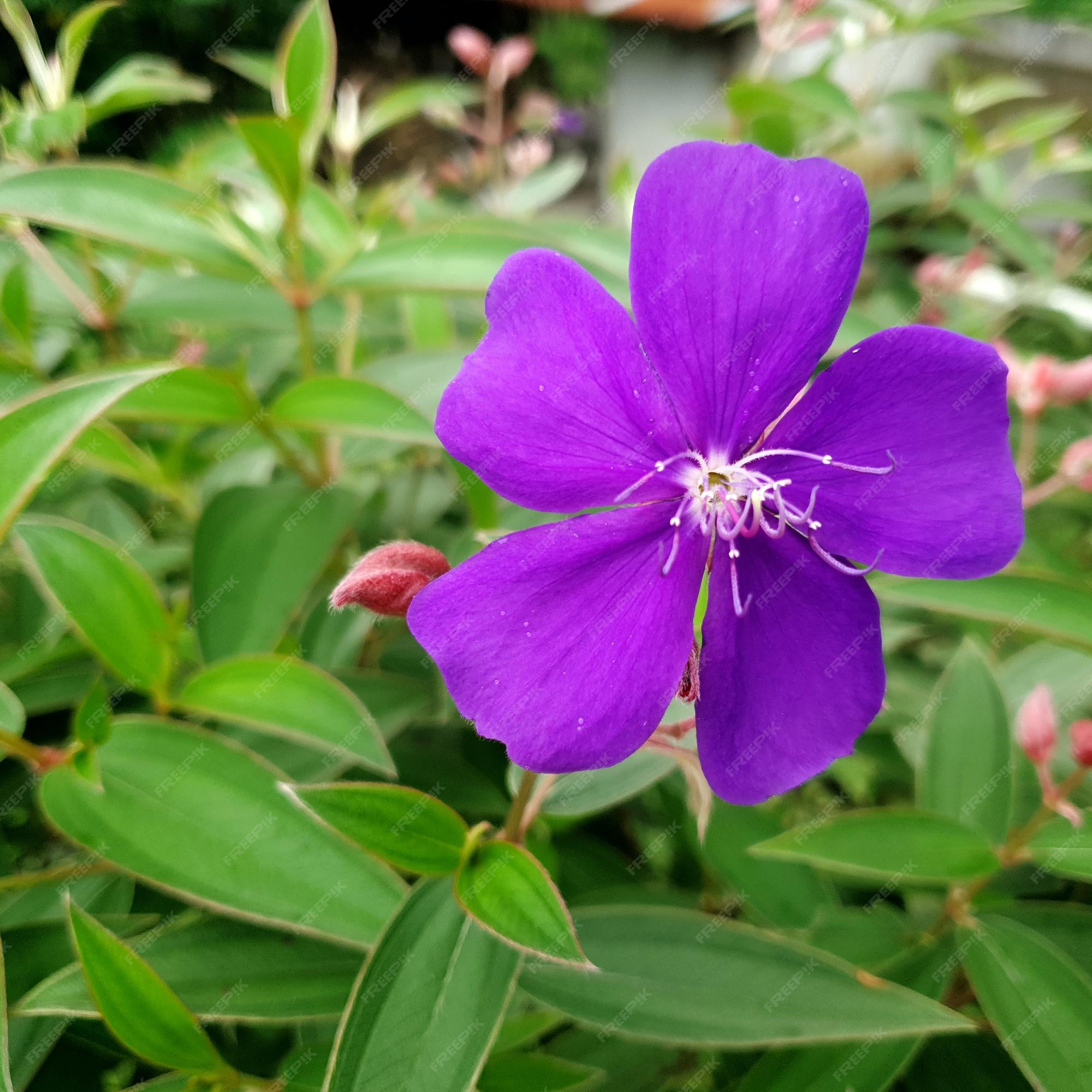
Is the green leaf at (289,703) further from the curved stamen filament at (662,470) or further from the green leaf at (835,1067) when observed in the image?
the green leaf at (835,1067)

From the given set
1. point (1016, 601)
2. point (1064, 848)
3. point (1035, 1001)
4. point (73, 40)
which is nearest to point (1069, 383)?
point (1016, 601)

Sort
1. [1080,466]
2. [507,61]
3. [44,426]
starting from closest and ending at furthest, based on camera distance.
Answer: [44,426] → [1080,466] → [507,61]

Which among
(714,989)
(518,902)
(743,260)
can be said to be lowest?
(714,989)

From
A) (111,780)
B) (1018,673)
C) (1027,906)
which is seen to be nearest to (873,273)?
(1018,673)

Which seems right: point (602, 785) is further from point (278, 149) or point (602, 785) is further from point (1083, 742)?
point (278, 149)

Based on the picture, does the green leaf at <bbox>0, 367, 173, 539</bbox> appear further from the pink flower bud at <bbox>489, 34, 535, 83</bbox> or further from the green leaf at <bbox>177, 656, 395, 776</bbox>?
the pink flower bud at <bbox>489, 34, 535, 83</bbox>
